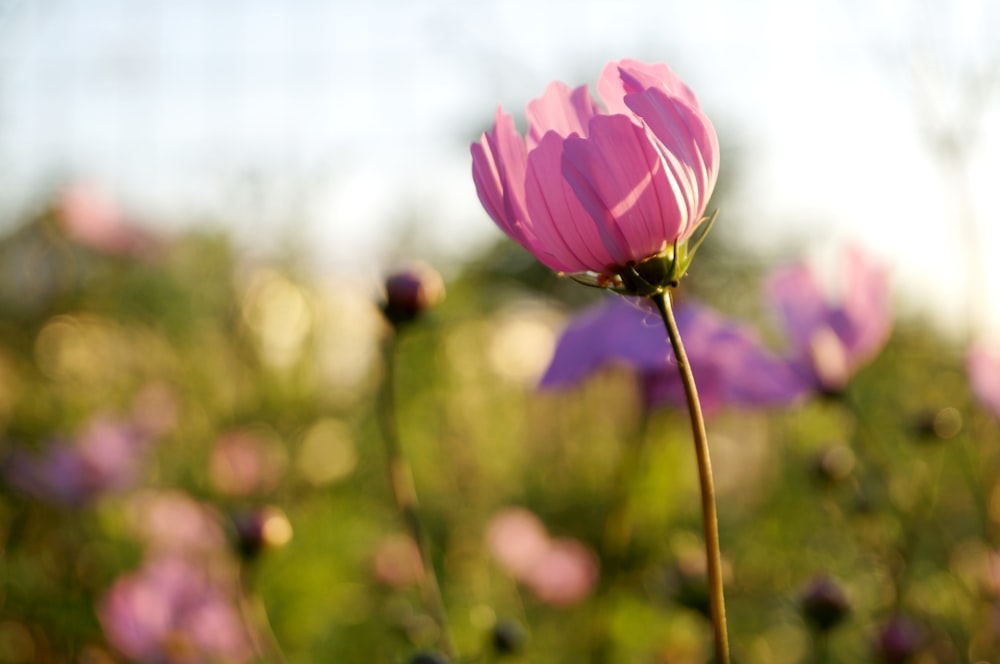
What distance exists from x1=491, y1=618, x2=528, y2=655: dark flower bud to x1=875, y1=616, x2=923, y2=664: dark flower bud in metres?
0.21

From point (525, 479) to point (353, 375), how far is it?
17.0 inches

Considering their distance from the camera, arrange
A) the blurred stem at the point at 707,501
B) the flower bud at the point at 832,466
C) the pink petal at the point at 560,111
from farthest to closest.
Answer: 1. the flower bud at the point at 832,466
2. the pink petal at the point at 560,111
3. the blurred stem at the point at 707,501

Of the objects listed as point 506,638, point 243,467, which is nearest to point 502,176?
point 506,638

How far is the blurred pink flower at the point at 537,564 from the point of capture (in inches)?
49.3

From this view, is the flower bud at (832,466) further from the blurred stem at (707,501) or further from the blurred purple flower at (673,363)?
the blurred stem at (707,501)

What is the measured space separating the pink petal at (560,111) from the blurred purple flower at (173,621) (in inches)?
26.1

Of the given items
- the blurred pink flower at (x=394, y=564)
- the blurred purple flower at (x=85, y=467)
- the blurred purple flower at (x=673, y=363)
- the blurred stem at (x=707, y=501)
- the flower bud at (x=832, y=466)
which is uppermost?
the blurred stem at (x=707, y=501)

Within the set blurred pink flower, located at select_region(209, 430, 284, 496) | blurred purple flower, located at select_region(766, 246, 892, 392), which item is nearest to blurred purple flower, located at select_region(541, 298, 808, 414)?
blurred purple flower, located at select_region(766, 246, 892, 392)

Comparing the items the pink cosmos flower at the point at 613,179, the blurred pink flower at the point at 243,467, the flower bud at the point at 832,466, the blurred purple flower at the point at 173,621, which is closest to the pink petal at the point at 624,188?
the pink cosmos flower at the point at 613,179

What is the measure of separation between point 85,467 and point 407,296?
90 cm

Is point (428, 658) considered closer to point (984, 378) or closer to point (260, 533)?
point (260, 533)

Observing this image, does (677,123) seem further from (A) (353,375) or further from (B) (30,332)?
(B) (30,332)

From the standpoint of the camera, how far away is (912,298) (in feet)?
5.77

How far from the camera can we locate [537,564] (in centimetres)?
128
